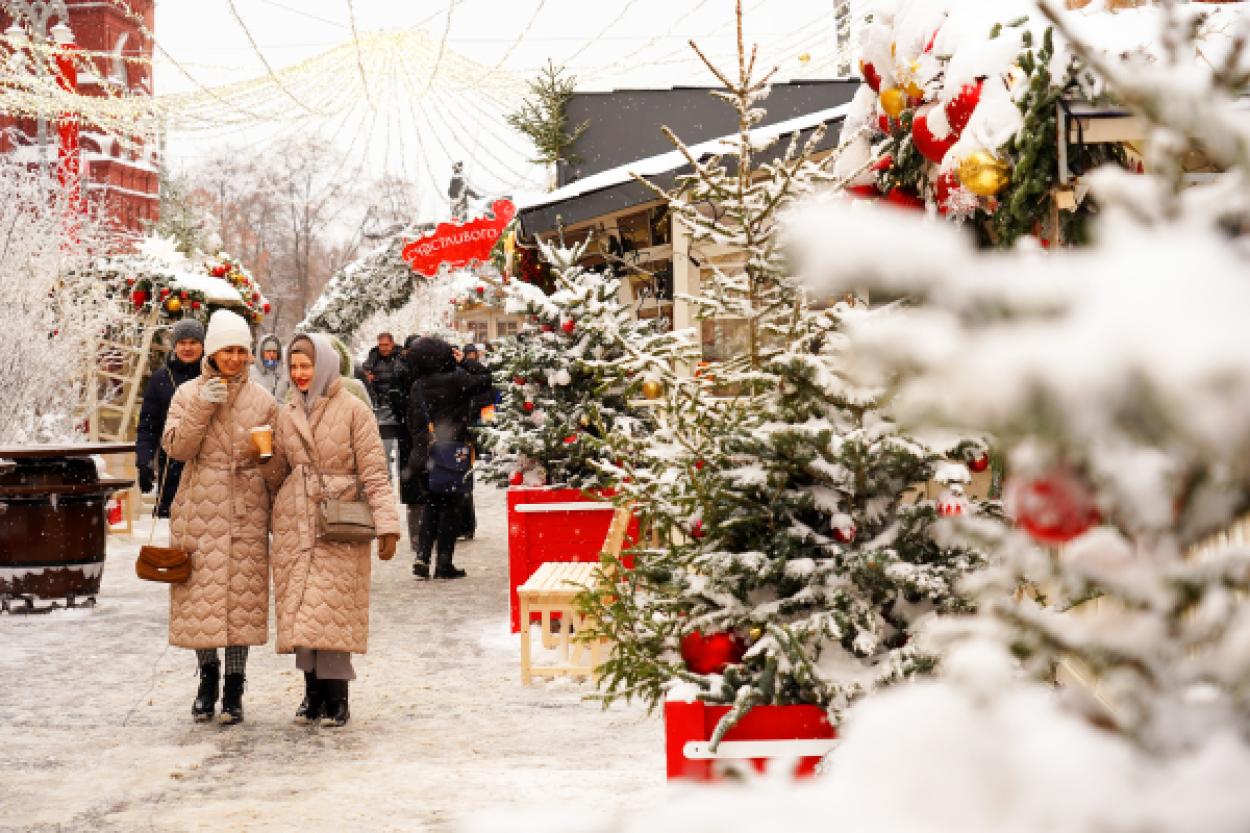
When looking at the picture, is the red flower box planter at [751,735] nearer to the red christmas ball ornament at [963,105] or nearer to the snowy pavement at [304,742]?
the snowy pavement at [304,742]

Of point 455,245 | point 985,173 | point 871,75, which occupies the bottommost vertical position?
point 985,173

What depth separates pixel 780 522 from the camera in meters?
Result: 4.02

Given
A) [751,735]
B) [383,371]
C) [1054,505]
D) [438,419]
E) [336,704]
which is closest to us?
[1054,505]

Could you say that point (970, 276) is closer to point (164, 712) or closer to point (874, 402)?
point (874, 402)

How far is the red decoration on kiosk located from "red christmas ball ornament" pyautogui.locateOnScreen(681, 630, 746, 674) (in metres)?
10.6

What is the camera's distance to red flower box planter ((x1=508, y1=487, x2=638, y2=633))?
8.99m

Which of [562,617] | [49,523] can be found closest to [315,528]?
[562,617]

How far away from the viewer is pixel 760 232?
170 inches

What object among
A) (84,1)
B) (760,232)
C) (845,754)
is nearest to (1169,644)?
(845,754)

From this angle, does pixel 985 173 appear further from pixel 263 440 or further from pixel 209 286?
pixel 209 286

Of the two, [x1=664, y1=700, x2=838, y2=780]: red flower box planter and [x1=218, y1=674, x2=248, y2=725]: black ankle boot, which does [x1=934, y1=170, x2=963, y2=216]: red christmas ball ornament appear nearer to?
[x1=664, y1=700, x2=838, y2=780]: red flower box planter

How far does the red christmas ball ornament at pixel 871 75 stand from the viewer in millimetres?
5934

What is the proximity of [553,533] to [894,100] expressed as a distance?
4428 millimetres

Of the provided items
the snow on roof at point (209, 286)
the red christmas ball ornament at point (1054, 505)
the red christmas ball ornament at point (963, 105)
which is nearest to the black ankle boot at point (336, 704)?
the red christmas ball ornament at point (963, 105)
